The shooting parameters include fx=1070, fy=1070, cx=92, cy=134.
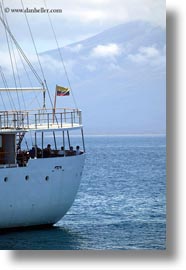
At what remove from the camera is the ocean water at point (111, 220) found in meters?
23.9

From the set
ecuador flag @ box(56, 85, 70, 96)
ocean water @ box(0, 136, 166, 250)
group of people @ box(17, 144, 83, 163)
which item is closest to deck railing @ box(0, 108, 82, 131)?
ecuador flag @ box(56, 85, 70, 96)

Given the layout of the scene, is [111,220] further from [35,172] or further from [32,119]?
[32,119]

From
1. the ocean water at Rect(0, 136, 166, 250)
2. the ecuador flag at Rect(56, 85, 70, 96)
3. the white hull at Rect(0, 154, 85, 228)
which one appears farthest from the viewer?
the ecuador flag at Rect(56, 85, 70, 96)

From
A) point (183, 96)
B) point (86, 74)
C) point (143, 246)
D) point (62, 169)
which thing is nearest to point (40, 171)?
point (62, 169)

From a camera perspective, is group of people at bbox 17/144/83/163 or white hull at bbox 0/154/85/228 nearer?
white hull at bbox 0/154/85/228

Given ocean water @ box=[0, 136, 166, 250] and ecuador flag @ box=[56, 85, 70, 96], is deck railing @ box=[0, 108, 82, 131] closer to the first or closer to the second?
ecuador flag @ box=[56, 85, 70, 96]

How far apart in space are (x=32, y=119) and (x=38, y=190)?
5.84 feet

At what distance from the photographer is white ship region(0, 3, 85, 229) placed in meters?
24.6

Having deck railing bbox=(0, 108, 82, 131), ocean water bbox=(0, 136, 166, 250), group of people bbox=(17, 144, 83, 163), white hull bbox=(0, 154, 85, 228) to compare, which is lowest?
ocean water bbox=(0, 136, 166, 250)

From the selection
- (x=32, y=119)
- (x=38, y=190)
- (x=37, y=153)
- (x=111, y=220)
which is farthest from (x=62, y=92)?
(x=111, y=220)

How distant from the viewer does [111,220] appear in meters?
27.8

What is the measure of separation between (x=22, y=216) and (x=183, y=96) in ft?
19.3

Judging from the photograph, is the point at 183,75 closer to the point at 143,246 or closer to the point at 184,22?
the point at 184,22

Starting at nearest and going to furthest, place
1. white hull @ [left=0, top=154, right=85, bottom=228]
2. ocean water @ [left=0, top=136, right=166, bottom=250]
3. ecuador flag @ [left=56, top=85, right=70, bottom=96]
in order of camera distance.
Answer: ocean water @ [left=0, top=136, right=166, bottom=250] < white hull @ [left=0, top=154, right=85, bottom=228] < ecuador flag @ [left=56, top=85, right=70, bottom=96]
